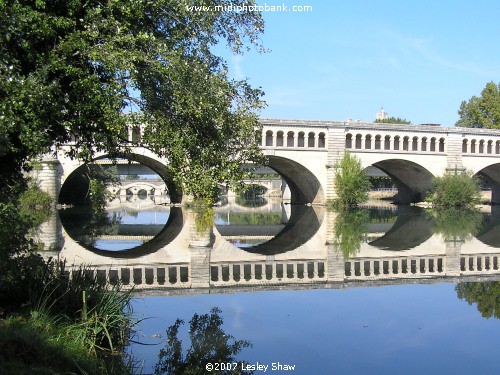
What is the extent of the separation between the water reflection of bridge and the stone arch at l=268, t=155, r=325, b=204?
25916 mm

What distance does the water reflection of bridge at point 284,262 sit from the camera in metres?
13.6

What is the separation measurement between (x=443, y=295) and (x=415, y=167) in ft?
144

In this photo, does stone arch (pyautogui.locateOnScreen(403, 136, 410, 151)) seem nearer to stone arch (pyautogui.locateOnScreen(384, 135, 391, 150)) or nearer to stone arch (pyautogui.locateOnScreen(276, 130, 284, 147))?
stone arch (pyautogui.locateOnScreen(384, 135, 391, 150))

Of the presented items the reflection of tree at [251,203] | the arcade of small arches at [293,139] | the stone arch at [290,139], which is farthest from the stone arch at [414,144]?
the reflection of tree at [251,203]

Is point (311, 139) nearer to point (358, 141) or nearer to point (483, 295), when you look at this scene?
point (358, 141)

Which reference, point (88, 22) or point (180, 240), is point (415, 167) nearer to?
point (180, 240)

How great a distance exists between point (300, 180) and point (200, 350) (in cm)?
4788

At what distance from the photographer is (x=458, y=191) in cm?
4972

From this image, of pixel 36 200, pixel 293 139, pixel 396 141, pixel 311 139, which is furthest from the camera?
pixel 396 141

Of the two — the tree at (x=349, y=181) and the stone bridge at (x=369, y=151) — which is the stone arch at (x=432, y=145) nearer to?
the stone bridge at (x=369, y=151)

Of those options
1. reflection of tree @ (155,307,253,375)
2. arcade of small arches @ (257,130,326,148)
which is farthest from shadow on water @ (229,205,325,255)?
arcade of small arches @ (257,130,326,148)

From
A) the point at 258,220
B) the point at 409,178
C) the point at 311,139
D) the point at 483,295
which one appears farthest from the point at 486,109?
the point at 483,295

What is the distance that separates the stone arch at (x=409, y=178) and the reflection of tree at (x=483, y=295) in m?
40.9

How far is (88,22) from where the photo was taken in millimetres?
8031
